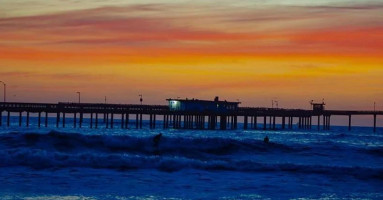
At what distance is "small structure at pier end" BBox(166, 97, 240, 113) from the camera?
12194 centimetres

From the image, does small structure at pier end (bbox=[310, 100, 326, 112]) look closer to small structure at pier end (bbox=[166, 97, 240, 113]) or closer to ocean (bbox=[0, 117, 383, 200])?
small structure at pier end (bbox=[166, 97, 240, 113])

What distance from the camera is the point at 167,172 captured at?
37.2 m

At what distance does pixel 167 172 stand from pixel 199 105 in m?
85.7

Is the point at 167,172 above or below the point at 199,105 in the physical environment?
below

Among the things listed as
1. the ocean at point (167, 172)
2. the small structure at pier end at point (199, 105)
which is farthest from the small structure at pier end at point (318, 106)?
the ocean at point (167, 172)

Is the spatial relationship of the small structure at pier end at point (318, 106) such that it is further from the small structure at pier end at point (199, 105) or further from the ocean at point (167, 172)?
the ocean at point (167, 172)

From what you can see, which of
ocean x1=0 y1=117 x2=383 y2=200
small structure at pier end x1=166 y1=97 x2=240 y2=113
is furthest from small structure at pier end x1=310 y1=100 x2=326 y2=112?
ocean x1=0 y1=117 x2=383 y2=200

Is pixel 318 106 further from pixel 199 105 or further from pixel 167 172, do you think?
pixel 167 172

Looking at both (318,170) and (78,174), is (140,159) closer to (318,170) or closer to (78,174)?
(78,174)

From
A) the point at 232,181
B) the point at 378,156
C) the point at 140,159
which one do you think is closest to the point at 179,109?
the point at 378,156

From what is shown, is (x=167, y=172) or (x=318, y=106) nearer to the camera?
(x=167, y=172)

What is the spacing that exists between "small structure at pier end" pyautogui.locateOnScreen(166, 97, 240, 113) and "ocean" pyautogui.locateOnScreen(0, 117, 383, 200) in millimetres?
64667

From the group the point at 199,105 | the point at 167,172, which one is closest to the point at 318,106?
the point at 199,105

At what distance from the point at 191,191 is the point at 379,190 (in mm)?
9403
